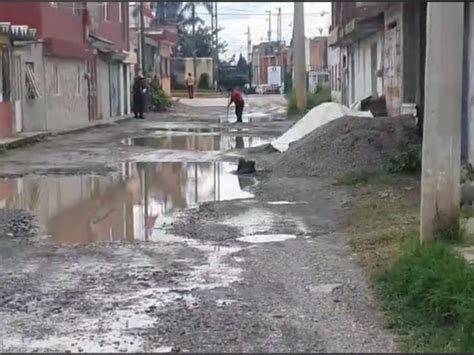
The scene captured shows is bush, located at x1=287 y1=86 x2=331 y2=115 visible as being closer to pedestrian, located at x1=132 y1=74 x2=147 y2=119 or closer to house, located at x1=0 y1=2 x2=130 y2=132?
pedestrian, located at x1=132 y1=74 x2=147 y2=119

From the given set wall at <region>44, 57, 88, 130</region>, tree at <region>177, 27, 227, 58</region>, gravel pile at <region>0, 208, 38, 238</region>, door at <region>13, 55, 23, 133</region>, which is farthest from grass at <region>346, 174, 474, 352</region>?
tree at <region>177, 27, 227, 58</region>

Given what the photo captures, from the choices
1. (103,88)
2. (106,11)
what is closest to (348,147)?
(103,88)

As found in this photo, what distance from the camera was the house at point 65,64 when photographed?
29047 mm

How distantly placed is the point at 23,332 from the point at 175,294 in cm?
150

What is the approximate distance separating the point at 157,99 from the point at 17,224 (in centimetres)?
3976

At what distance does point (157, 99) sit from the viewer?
2009 inches

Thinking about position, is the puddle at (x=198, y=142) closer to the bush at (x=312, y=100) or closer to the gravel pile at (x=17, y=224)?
the gravel pile at (x=17, y=224)

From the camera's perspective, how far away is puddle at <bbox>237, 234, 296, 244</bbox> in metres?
10.2

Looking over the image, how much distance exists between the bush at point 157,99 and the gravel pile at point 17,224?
3829cm

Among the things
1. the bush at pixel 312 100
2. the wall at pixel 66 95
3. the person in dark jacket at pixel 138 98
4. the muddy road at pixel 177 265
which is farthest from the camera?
the person in dark jacket at pixel 138 98

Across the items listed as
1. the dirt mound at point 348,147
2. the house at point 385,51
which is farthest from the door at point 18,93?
the dirt mound at point 348,147

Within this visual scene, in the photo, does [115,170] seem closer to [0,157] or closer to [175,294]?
[0,157]

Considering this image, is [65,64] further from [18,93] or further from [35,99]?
[18,93]

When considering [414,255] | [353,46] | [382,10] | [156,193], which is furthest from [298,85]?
[414,255]
